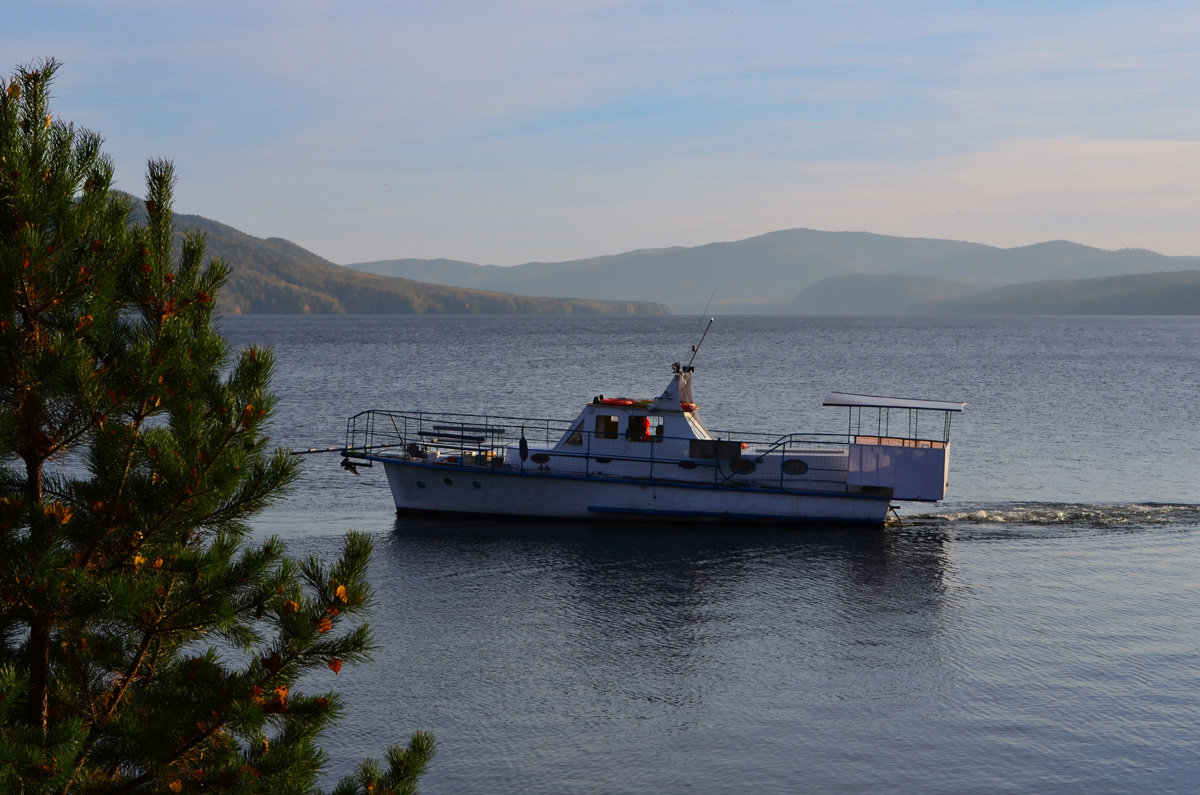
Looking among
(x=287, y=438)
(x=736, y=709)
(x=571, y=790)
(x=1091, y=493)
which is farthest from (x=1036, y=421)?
(x=571, y=790)

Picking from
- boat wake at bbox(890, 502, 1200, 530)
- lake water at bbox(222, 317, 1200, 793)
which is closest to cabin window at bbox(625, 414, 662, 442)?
lake water at bbox(222, 317, 1200, 793)

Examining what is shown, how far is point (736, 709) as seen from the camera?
838 inches

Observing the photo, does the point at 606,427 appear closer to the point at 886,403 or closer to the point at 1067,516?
the point at 886,403

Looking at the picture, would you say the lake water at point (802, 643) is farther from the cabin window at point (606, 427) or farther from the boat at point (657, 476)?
the cabin window at point (606, 427)

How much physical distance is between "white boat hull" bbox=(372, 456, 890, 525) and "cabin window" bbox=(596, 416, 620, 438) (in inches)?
62.8

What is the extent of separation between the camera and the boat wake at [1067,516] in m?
38.1

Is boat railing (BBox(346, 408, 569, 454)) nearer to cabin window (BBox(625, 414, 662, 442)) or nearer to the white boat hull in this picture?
the white boat hull

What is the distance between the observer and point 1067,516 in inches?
1534

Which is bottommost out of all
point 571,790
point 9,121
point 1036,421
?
point 571,790

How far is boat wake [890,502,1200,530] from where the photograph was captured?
38.1 meters

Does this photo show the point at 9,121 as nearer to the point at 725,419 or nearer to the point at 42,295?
the point at 42,295

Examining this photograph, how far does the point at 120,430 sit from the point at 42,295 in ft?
4.08

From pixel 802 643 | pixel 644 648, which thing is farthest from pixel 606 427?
pixel 802 643

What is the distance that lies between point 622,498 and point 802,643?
1263 centimetres
